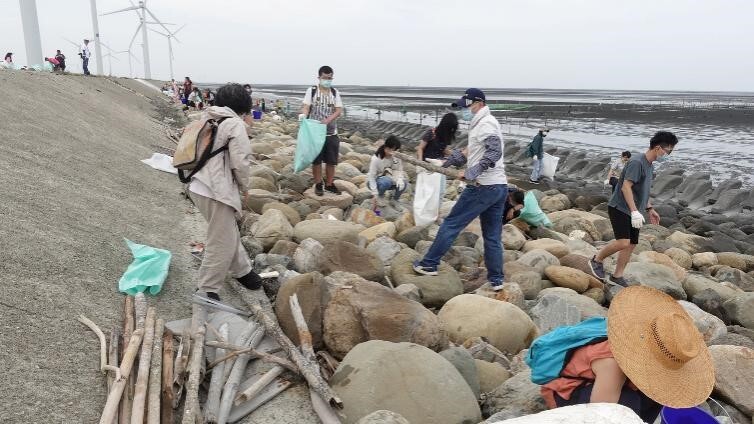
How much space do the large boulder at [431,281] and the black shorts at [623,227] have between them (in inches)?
73.0

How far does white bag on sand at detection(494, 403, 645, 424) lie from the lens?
1892 mm

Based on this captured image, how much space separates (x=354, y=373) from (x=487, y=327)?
1479 mm

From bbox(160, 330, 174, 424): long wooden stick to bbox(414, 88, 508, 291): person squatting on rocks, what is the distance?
2473mm

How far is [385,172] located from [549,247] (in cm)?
252

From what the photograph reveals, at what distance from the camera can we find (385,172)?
7.33m

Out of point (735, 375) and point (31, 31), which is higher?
point (31, 31)

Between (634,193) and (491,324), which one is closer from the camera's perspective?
(491,324)

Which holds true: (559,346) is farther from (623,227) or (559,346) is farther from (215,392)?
(623,227)

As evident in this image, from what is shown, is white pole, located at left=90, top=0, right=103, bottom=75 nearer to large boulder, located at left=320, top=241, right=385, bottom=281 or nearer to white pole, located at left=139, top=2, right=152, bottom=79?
white pole, located at left=139, top=2, right=152, bottom=79

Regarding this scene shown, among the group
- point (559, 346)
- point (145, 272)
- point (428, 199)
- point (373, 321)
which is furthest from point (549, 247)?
point (145, 272)

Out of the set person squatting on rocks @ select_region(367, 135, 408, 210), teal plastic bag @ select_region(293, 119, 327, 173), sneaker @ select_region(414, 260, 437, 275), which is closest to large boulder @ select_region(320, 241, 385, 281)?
sneaker @ select_region(414, 260, 437, 275)

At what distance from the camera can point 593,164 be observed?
1686 cm

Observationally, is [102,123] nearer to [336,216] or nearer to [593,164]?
[336,216]

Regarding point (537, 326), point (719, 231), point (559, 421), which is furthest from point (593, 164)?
point (559, 421)
